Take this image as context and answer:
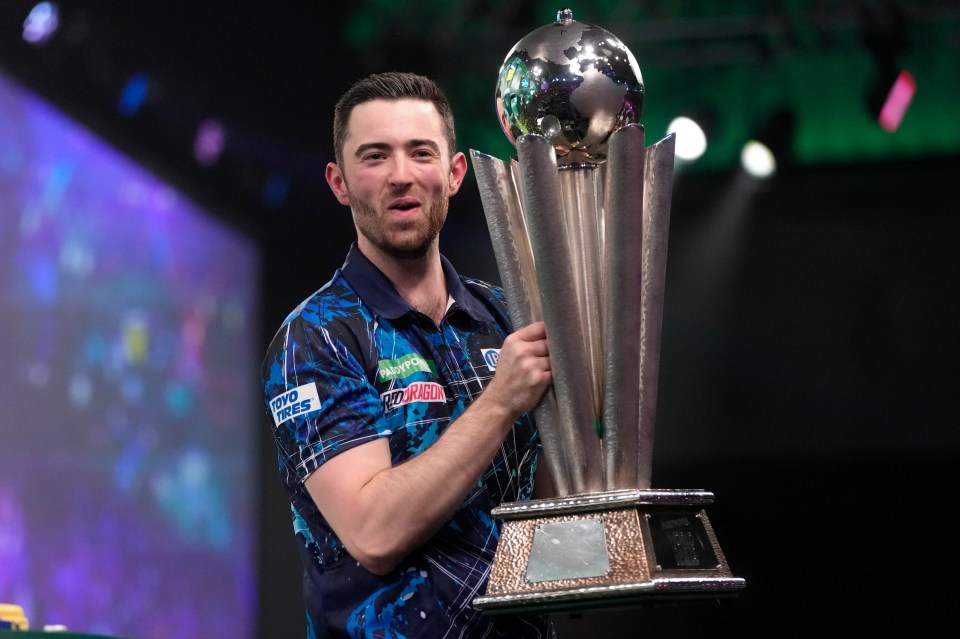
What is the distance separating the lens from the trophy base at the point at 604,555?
136cm

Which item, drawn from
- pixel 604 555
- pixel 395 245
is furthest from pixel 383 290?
pixel 604 555

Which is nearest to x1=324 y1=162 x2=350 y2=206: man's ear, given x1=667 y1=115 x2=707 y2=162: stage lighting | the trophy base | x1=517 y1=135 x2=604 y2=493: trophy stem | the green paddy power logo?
the green paddy power logo

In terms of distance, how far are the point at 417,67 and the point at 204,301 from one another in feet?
3.83

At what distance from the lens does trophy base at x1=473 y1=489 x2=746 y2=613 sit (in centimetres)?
136

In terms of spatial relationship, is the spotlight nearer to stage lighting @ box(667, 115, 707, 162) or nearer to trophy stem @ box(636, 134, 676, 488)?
stage lighting @ box(667, 115, 707, 162)

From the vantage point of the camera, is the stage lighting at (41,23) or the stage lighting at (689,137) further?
the stage lighting at (689,137)

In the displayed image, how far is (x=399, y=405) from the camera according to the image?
1.62 metres

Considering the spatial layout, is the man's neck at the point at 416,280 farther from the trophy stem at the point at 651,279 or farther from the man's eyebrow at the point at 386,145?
the trophy stem at the point at 651,279

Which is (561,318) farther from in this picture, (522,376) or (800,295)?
(800,295)

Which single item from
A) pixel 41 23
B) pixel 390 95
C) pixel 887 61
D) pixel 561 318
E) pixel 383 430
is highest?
pixel 41 23

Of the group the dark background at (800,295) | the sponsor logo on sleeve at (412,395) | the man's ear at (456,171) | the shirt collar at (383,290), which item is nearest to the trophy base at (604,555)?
the sponsor logo on sleeve at (412,395)

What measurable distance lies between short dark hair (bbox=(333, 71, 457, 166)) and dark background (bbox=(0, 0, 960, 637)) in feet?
8.94

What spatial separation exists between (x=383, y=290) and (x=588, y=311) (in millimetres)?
332

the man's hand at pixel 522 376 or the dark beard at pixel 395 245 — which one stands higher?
the dark beard at pixel 395 245
